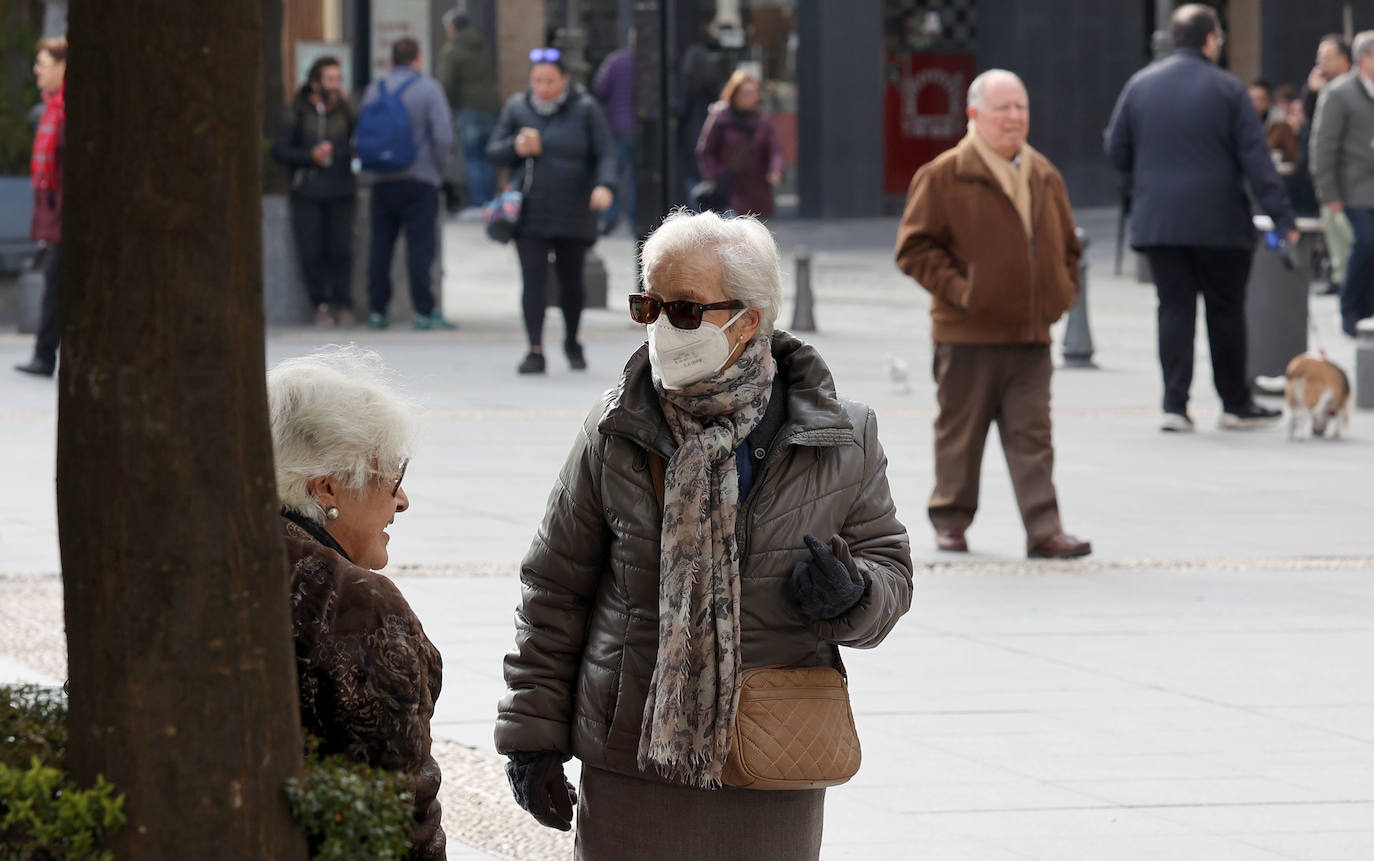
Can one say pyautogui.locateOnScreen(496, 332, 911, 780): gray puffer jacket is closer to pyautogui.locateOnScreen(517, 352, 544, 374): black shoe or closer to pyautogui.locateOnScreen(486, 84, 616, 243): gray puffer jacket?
pyautogui.locateOnScreen(486, 84, 616, 243): gray puffer jacket

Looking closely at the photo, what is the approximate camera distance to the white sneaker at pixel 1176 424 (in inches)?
485

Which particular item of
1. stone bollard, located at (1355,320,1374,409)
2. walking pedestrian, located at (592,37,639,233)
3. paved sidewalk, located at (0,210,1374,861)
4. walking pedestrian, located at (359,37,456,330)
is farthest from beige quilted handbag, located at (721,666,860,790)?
walking pedestrian, located at (592,37,639,233)

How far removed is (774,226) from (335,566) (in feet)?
85.6

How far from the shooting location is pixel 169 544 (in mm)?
2684

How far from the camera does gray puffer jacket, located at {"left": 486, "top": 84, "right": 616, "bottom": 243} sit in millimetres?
14406

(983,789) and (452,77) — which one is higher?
(452,77)

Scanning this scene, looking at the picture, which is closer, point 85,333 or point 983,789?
point 85,333

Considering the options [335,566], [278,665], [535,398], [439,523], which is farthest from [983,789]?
[535,398]

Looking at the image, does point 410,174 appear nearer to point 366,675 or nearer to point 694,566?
point 694,566

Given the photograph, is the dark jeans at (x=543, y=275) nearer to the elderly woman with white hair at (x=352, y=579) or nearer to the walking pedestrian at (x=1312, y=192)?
the walking pedestrian at (x=1312, y=192)

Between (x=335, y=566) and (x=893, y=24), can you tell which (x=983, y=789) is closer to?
(x=335, y=566)

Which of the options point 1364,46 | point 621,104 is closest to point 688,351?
point 1364,46

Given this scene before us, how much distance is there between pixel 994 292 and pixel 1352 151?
28.6 feet

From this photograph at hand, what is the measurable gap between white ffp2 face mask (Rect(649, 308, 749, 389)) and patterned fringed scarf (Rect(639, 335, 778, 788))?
0.34 feet
